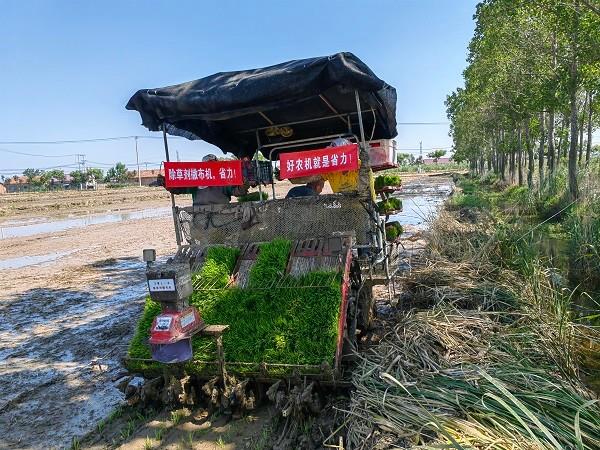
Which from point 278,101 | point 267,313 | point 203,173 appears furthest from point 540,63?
point 267,313

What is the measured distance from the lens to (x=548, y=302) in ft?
14.7

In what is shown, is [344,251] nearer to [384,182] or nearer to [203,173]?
[384,182]

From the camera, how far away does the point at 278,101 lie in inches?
168

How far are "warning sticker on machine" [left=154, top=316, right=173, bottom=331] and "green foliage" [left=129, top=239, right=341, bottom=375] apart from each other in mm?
512

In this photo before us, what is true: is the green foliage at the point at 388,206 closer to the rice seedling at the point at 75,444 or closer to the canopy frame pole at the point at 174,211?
the canopy frame pole at the point at 174,211

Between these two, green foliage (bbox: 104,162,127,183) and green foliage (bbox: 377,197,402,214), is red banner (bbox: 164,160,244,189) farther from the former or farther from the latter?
green foliage (bbox: 104,162,127,183)

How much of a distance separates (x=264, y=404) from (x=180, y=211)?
92.3 inches

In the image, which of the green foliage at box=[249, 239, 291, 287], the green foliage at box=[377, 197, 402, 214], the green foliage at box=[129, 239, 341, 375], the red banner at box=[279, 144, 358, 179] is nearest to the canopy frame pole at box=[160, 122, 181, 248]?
the green foliage at box=[129, 239, 341, 375]

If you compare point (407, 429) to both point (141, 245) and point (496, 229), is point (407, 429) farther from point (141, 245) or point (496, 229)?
point (141, 245)

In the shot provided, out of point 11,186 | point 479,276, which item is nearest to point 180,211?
point 479,276

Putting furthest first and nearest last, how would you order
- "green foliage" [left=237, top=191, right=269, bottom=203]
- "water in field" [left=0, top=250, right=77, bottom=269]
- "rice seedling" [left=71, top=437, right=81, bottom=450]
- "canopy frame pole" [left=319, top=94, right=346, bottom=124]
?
"water in field" [left=0, top=250, right=77, bottom=269] < "green foliage" [left=237, top=191, right=269, bottom=203] < "canopy frame pole" [left=319, top=94, right=346, bottom=124] < "rice seedling" [left=71, top=437, right=81, bottom=450]

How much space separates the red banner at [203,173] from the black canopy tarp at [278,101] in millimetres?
501

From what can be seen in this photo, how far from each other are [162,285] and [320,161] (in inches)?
73.6

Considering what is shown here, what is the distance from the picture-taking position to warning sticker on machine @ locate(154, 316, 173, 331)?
3.14m
